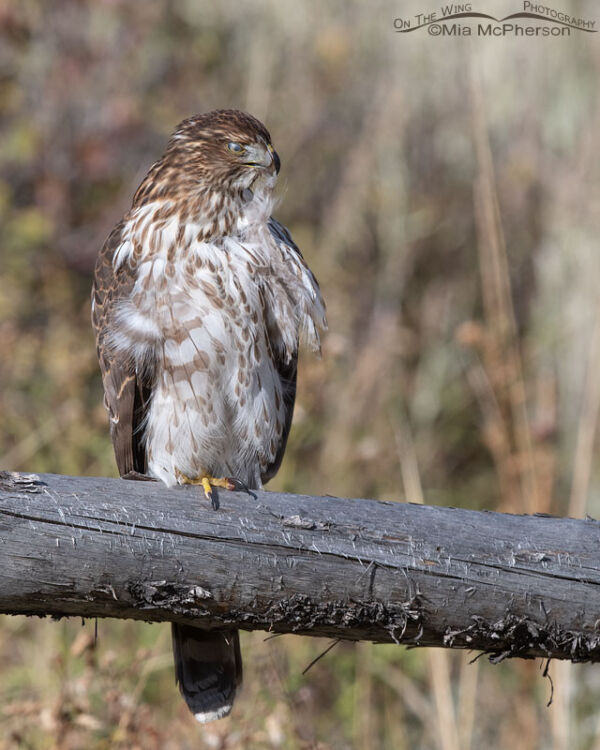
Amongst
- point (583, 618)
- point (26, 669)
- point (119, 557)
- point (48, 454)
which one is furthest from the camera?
point (48, 454)

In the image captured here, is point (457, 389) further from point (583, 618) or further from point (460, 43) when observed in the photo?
point (583, 618)

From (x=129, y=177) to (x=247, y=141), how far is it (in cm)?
318

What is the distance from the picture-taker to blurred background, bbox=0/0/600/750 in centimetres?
352

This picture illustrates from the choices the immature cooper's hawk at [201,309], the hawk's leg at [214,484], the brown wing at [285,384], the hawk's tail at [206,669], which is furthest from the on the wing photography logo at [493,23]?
the hawk's tail at [206,669]

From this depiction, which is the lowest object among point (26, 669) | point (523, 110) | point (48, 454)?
point (26, 669)

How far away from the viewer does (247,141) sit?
2.82m

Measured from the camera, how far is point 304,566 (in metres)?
1.92

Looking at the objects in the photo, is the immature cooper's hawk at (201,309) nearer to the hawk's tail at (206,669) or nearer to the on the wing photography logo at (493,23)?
the hawk's tail at (206,669)

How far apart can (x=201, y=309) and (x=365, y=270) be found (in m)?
3.60

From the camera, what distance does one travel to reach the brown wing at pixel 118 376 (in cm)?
282

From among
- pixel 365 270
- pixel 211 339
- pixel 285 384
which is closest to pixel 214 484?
pixel 211 339

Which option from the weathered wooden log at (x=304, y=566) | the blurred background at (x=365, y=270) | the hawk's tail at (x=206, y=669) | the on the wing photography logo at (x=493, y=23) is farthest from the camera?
the on the wing photography logo at (x=493, y=23)

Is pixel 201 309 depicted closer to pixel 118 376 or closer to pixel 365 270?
pixel 118 376

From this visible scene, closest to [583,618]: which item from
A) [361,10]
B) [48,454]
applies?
[48,454]
